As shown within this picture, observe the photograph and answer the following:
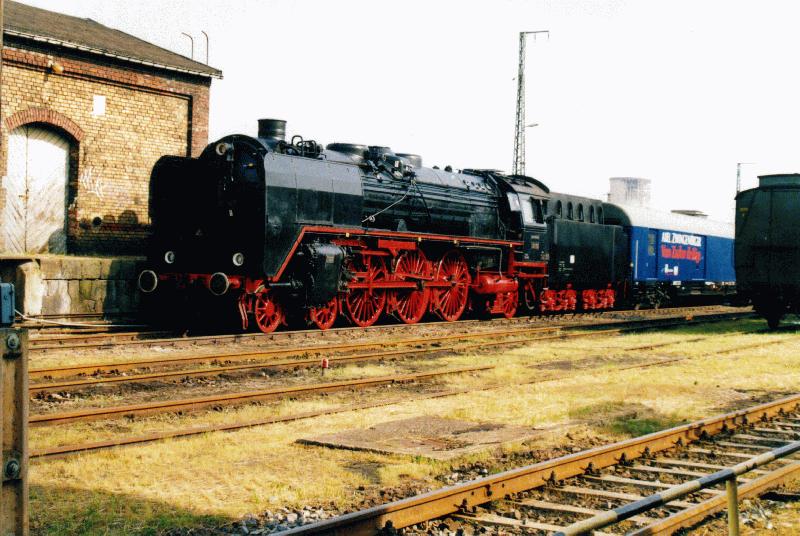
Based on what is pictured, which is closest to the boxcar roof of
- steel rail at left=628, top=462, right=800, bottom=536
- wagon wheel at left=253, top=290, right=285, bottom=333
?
wagon wheel at left=253, top=290, right=285, bottom=333

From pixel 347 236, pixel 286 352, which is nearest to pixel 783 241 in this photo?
pixel 347 236

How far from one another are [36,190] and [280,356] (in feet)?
31.0

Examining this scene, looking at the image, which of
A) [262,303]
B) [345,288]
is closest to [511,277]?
[345,288]

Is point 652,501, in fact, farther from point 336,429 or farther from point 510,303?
point 510,303

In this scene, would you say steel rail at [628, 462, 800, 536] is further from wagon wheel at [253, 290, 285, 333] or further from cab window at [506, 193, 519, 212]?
cab window at [506, 193, 519, 212]

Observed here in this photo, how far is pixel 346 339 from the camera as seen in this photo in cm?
1573

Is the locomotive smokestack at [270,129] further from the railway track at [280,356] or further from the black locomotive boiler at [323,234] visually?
the railway track at [280,356]

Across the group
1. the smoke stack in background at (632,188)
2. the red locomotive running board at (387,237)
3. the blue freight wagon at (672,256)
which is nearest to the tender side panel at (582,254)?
the blue freight wagon at (672,256)

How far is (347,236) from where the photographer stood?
17.6 meters

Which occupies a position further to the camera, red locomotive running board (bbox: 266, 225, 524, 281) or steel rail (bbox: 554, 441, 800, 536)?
red locomotive running board (bbox: 266, 225, 524, 281)

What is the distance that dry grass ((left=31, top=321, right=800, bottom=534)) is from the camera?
564 centimetres

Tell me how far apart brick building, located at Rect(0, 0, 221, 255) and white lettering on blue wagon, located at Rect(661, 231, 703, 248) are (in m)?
16.0

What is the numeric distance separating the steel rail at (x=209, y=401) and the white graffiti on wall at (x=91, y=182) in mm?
11605

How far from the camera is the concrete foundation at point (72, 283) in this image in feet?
54.6
